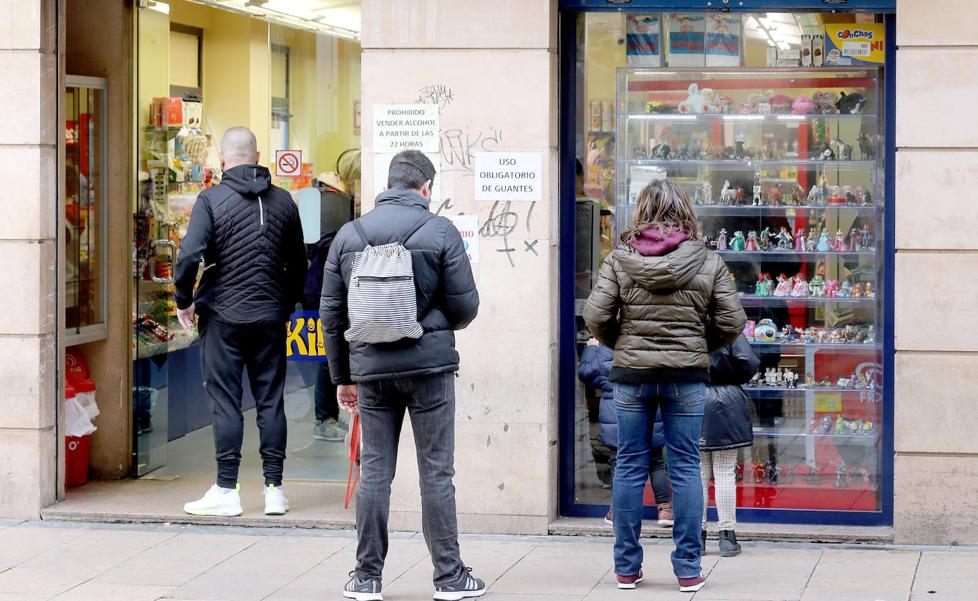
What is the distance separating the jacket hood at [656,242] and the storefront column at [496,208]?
125 centimetres

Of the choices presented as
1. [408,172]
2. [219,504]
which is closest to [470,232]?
[408,172]

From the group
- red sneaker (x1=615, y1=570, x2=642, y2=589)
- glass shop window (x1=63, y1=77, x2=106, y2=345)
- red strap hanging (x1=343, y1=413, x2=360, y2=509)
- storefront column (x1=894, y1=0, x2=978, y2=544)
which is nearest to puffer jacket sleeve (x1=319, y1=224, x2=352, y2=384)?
red sneaker (x1=615, y1=570, x2=642, y2=589)

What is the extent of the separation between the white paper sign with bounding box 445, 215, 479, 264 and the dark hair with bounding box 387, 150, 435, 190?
4.40 feet

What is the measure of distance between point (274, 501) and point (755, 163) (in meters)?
3.14

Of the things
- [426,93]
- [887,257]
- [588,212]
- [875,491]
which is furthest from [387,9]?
[875,491]

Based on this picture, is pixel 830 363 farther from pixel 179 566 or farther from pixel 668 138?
pixel 179 566

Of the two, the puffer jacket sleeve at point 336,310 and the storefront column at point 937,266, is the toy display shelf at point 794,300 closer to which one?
the storefront column at point 937,266

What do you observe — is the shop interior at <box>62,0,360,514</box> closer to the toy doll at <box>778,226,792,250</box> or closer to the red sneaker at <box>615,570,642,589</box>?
the red sneaker at <box>615,570,642,589</box>

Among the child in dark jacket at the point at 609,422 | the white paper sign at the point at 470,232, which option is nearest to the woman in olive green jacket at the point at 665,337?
the child in dark jacket at the point at 609,422

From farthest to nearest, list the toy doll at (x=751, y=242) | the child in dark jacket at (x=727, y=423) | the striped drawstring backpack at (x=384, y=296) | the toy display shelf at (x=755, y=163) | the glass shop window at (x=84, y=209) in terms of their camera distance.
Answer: the glass shop window at (x=84, y=209), the toy doll at (x=751, y=242), the toy display shelf at (x=755, y=163), the child in dark jacket at (x=727, y=423), the striped drawstring backpack at (x=384, y=296)

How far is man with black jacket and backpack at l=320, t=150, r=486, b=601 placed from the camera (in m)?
6.12

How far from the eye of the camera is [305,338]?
8.95 meters

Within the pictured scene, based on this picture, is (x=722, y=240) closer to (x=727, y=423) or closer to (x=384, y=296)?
(x=727, y=423)

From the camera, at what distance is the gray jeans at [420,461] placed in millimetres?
6301
